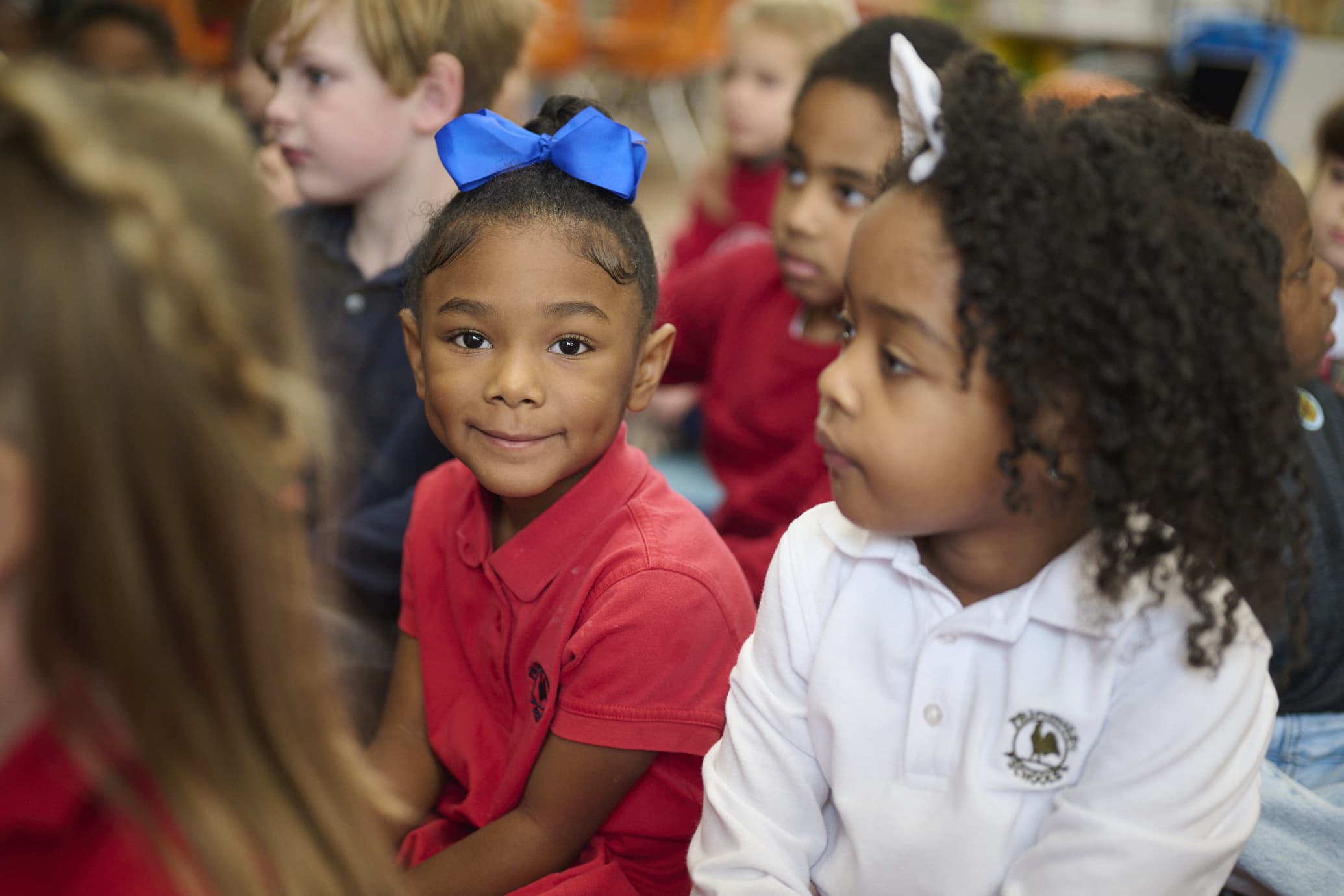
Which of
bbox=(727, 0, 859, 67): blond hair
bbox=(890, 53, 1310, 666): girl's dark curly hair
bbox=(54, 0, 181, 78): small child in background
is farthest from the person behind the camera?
bbox=(727, 0, 859, 67): blond hair

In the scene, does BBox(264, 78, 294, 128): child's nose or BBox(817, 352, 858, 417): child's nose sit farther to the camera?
BBox(264, 78, 294, 128): child's nose

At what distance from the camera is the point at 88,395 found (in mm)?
561

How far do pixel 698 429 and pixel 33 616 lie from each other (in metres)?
2.06

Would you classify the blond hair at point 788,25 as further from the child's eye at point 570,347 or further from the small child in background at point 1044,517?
the small child in background at point 1044,517

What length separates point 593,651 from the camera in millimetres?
1050

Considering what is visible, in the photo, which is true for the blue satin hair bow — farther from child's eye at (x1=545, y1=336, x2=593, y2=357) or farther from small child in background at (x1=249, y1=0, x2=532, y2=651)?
small child in background at (x1=249, y1=0, x2=532, y2=651)

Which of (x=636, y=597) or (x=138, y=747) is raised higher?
(x=138, y=747)

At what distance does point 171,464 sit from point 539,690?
57cm

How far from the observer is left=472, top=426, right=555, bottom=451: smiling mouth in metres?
1.11

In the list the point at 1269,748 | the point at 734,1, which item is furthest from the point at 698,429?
the point at 734,1

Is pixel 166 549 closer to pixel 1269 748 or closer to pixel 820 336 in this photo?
pixel 1269 748

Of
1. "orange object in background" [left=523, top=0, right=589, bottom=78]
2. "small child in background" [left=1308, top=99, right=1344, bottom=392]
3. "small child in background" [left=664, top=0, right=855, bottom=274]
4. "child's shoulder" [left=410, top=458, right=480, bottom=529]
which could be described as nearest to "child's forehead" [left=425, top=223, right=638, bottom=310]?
"child's shoulder" [left=410, top=458, right=480, bottom=529]

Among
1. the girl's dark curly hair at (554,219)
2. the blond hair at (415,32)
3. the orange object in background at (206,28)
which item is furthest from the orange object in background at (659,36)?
the girl's dark curly hair at (554,219)

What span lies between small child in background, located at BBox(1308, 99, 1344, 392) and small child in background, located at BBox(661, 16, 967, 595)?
616mm
